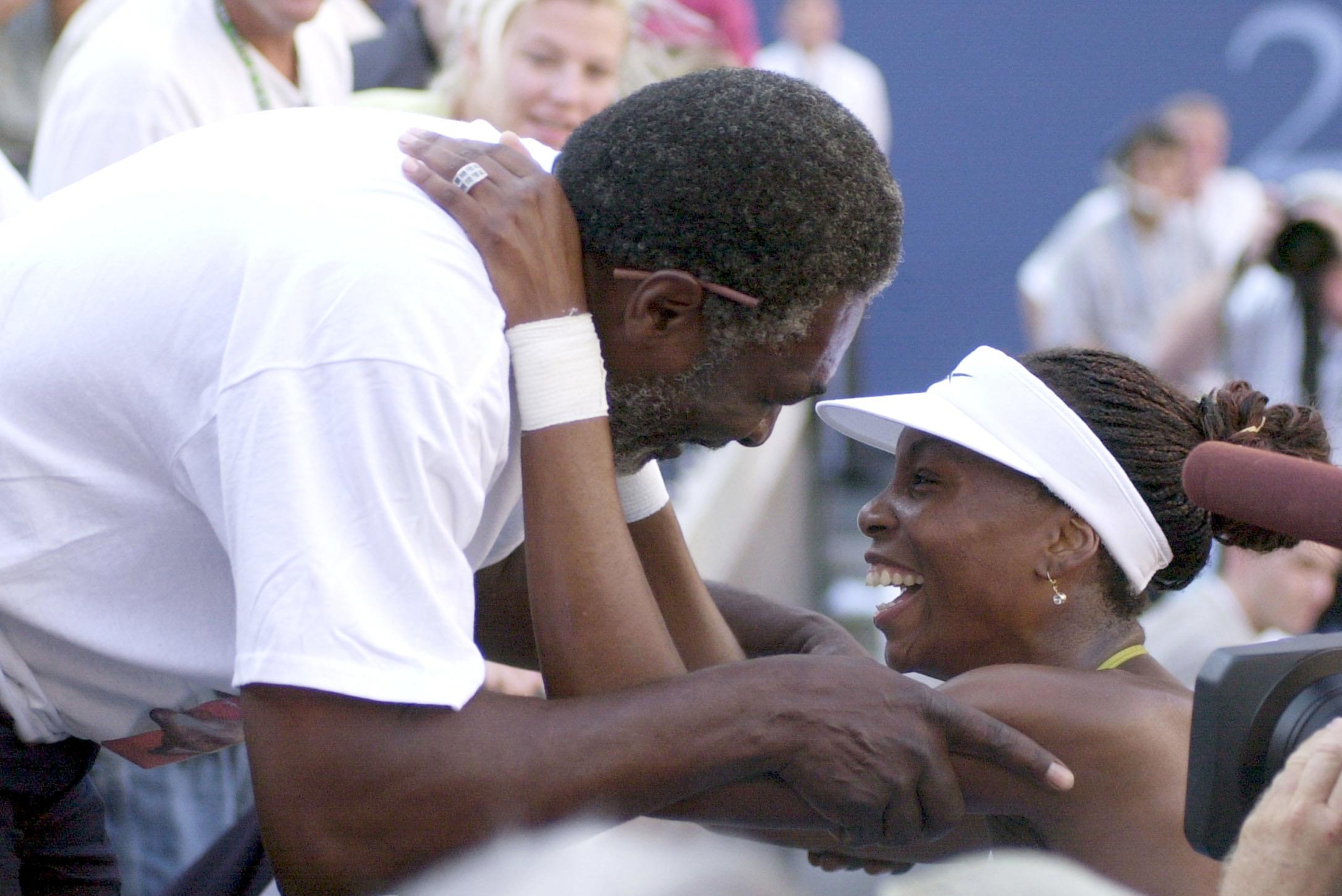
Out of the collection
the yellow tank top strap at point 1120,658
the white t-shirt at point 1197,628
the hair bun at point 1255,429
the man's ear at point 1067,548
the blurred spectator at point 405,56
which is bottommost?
the white t-shirt at point 1197,628

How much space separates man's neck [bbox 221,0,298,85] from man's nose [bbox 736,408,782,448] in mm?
1715

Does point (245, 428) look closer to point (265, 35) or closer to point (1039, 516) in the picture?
point (1039, 516)

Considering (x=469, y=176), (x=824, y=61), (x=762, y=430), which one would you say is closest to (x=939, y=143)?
(x=824, y=61)

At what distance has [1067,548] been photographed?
235 centimetres

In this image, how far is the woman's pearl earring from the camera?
2361mm

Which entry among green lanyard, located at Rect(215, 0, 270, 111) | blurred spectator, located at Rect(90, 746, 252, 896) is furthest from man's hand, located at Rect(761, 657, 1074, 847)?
green lanyard, located at Rect(215, 0, 270, 111)

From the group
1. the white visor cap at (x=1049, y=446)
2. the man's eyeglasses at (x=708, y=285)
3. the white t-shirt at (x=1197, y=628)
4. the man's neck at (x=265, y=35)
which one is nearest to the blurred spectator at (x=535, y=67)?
the man's neck at (x=265, y=35)

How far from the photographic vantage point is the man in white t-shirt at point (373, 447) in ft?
5.21

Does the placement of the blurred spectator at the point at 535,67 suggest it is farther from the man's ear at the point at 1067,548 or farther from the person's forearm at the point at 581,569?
the person's forearm at the point at 581,569

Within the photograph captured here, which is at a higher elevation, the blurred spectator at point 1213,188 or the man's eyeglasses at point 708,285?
the man's eyeglasses at point 708,285

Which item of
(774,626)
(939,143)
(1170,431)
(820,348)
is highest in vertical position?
(820,348)

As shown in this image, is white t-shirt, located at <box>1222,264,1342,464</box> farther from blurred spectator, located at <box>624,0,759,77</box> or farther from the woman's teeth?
the woman's teeth

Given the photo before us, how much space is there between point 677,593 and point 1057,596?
552 mm

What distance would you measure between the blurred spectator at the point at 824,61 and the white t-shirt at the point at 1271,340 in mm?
2371
